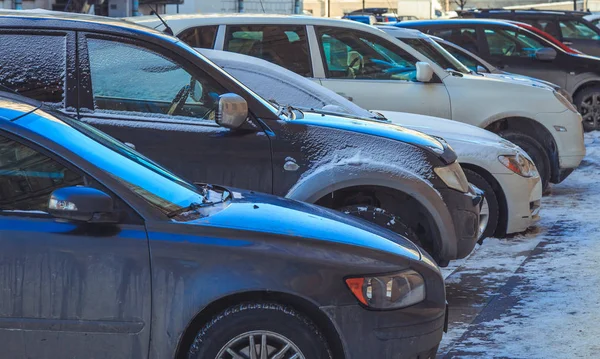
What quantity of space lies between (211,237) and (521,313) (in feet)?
9.59

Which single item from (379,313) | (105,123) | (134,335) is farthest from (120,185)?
(105,123)

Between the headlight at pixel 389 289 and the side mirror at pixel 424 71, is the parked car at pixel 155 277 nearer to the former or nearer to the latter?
the headlight at pixel 389 289

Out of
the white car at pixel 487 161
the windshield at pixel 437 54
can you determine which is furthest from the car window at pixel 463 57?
the white car at pixel 487 161

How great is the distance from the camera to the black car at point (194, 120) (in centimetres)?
611

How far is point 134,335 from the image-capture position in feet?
13.6

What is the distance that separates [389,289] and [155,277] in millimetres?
953

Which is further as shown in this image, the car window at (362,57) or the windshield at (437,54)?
the windshield at (437,54)

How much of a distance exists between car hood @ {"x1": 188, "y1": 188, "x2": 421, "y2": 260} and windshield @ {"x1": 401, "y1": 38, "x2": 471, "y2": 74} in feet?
21.6

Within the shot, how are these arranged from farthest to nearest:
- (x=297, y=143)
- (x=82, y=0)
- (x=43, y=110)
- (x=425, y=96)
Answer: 1. (x=82, y=0)
2. (x=425, y=96)
3. (x=297, y=143)
4. (x=43, y=110)

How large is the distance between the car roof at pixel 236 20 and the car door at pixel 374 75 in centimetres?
7

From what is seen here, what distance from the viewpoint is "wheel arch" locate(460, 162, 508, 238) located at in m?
8.45

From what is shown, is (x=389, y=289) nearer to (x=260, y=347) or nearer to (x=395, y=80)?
(x=260, y=347)

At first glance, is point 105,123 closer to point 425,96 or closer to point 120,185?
point 120,185

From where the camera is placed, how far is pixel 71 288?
4117mm
